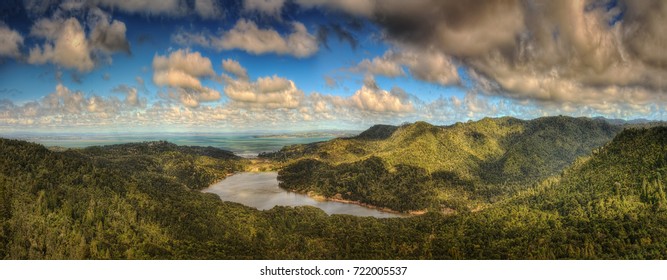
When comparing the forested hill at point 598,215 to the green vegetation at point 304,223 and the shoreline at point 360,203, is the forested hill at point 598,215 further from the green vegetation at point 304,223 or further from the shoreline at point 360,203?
the shoreline at point 360,203

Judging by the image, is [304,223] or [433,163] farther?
[433,163]

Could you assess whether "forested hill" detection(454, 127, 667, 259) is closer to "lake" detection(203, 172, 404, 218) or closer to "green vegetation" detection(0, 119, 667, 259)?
"green vegetation" detection(0, 119, 667, 259)

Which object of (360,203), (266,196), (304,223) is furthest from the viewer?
(360,203)

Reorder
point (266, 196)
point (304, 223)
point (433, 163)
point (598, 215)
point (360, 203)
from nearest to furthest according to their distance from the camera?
1. point (598, 215)
2. point (304, 223)
3. point (266, 196)
4. point (360, 203)
5. point (433, 163)

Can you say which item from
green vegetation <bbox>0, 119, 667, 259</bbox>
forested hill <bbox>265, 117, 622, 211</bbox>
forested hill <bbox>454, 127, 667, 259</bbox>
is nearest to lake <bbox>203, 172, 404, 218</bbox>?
forested hill <bbox>265, 117, 622, 211</bbox>

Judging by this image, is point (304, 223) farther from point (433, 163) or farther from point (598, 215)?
point (433, 163)

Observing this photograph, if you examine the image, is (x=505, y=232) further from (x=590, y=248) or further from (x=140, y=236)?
(x=140, y=236)

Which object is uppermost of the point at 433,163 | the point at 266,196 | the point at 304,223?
the point at 433,163

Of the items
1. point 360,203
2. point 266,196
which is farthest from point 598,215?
point 266,196
